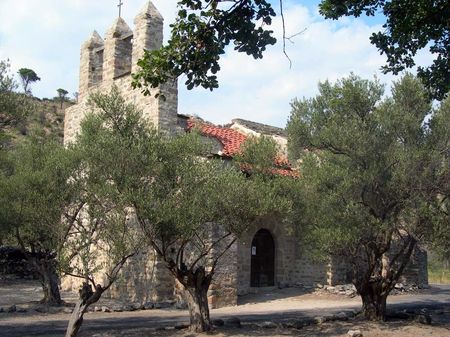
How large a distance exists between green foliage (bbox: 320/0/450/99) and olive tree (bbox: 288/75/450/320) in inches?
136

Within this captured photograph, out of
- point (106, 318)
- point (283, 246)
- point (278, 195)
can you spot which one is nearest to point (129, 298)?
point (106, 318)

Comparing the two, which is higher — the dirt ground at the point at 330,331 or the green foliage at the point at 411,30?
the green foliage at the point at 411,30

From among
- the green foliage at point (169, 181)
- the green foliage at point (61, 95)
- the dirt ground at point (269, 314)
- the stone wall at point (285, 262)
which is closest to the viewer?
the green foliage at point (169, 181)

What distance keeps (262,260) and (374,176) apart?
853 cm

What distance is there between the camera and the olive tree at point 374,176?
37.8ft

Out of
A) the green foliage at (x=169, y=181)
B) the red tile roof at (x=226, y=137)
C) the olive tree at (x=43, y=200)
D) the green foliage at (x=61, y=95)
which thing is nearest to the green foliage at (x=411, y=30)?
the green foliage at (x=169, y=181)

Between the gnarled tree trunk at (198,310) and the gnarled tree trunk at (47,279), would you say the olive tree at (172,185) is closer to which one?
the gnarled tree trunk at (198,310)

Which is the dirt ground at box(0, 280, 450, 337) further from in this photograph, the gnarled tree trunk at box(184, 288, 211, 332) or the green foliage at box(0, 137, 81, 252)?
the green foliage at box(0, 137, 81, 252)

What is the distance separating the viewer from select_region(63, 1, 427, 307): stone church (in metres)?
16.2

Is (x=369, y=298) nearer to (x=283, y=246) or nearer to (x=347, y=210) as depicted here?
(x=347, y=210)

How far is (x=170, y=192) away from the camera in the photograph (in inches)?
397

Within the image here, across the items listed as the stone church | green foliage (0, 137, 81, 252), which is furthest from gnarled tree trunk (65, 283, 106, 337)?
the stone church

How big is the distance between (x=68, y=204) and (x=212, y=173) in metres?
5.13

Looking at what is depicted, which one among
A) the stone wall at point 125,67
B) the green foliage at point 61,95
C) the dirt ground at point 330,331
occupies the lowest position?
the dirt ground at point 330,331
